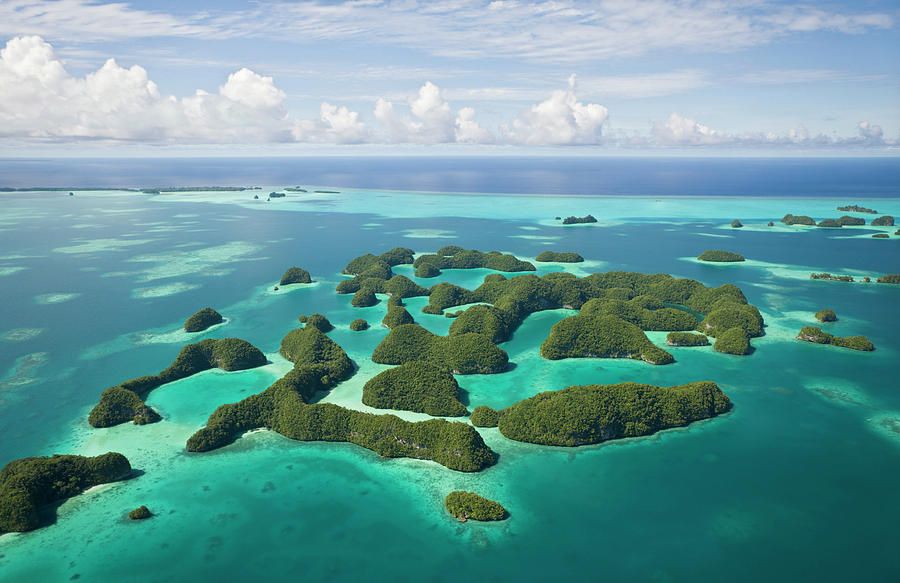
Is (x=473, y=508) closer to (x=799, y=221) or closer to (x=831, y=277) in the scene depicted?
(x=831, y=277)

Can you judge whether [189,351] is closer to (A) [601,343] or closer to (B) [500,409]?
(B) [500,409]

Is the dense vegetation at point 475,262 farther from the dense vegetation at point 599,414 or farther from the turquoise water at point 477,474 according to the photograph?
the dense vegetation at point 599,414

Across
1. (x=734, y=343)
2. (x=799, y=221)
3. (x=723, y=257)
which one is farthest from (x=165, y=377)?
(x=799, y=221)

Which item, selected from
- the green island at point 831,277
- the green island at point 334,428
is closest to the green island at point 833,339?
the green island at point 831,277

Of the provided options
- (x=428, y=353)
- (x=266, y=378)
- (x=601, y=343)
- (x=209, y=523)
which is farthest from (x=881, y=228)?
(x=209, y=523)

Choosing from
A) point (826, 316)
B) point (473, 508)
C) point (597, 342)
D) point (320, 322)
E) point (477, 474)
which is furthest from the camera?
point (826, 316)

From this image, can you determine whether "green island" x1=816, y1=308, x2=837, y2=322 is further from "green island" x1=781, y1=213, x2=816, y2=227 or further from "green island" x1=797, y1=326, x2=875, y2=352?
"green island" x1=781, y1=213, x2=816, y2=227
